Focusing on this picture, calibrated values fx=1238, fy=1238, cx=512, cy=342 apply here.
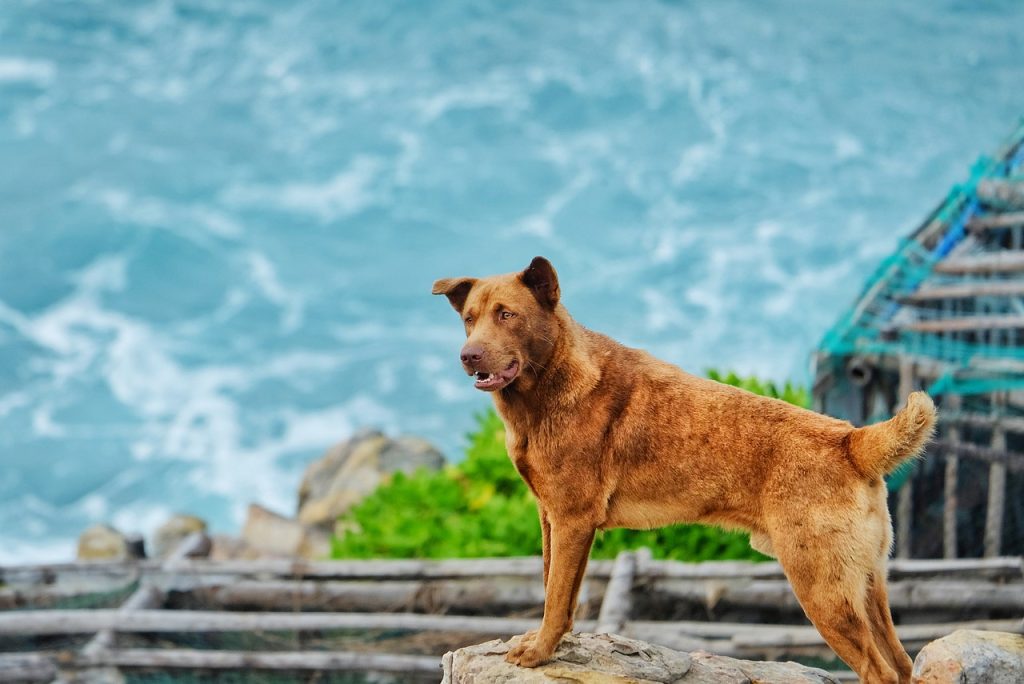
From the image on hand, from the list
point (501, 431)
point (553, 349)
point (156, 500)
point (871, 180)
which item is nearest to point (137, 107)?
point (156, 500)

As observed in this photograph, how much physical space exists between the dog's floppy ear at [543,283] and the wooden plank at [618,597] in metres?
3.92

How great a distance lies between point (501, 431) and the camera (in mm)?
12406

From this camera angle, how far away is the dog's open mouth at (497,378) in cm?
455

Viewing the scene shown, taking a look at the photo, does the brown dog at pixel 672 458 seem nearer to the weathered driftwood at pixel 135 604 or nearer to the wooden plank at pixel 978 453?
the weathered driftwood at pixel 135 604

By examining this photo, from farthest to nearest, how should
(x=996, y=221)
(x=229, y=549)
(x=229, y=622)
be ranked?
(x=229, y=549) < (x=996, y=221) < (x=229, y=622)

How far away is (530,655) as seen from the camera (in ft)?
16.6

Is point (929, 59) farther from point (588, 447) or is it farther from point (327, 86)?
point (588, 447)

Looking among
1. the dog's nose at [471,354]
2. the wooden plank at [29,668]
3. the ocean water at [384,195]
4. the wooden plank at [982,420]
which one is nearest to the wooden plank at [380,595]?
the wooden plank at [29,668]

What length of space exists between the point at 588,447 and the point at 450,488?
274 inches

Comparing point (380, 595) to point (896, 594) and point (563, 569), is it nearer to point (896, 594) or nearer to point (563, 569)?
point (896, 594)

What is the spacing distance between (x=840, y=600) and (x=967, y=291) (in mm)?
6696

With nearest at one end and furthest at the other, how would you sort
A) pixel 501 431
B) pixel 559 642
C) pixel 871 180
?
pixel 559 642 < pixel 501 431 < pixel 871 180

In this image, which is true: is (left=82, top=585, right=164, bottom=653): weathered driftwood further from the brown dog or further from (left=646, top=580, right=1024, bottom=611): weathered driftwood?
the brown dog

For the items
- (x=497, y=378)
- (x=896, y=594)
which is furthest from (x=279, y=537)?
(x=497, y=378)
